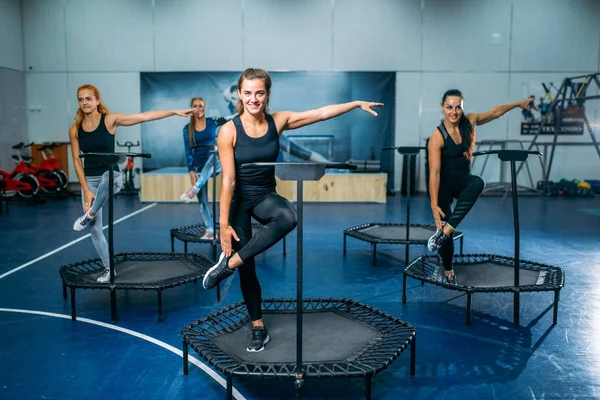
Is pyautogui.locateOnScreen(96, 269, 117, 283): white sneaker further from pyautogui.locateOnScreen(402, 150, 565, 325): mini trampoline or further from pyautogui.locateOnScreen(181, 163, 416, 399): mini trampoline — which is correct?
pyautogui.locateOnScreen(402, 150, 565, 325): mini trampoline

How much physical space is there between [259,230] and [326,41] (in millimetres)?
8071

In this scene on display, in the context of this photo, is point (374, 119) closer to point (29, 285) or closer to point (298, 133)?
point (298, 133)

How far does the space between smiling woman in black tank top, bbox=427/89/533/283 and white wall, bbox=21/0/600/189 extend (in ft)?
21.8

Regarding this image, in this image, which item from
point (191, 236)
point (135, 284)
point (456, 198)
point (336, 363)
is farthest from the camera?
point (191, 236)

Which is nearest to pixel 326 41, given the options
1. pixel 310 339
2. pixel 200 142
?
pixel 200 142

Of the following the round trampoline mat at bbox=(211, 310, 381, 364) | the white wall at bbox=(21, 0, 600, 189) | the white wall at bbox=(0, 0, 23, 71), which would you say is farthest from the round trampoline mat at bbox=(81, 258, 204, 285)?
the white wall at bbox=(0, 0, 23, 71)

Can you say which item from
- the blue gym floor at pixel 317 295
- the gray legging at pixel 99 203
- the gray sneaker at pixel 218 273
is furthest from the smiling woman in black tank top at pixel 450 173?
the gray legging at pixel 99 203

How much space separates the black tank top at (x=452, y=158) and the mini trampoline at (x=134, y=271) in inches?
69.9

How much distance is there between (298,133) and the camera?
9812 mm

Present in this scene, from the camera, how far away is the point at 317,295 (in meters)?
3.67

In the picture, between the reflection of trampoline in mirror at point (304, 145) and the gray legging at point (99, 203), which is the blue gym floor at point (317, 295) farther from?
the reflection of trampoline in mirror at point (304, 145)

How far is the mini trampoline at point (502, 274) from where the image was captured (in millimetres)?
3037

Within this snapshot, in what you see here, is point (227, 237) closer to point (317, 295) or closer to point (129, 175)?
point (317, 295)

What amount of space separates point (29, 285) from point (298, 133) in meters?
6.55
